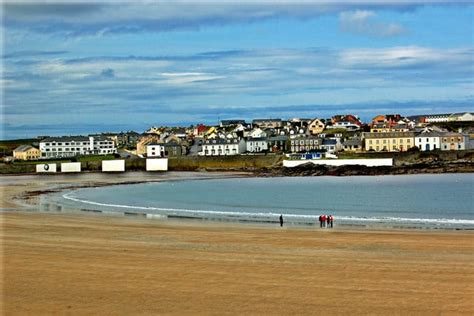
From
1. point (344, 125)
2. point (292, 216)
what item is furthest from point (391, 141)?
point (292, 216)

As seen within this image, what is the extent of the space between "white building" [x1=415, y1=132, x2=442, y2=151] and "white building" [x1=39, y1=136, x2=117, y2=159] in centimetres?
4851

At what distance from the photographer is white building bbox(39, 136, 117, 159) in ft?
341

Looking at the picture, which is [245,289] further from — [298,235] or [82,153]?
[82,153]

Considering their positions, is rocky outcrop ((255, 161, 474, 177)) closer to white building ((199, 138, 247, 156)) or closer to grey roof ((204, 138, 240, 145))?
white building ((199, 138, 247, 156))

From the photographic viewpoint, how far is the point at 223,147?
88.6 meters

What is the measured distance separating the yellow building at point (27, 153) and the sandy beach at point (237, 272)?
8097cm

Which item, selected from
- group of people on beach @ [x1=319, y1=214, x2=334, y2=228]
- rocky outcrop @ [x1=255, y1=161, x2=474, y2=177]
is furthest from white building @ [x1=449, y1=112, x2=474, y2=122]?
group of people on beach @ [x1=319, y1=214, x2=334, y2=228]

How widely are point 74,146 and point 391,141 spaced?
2052 inches

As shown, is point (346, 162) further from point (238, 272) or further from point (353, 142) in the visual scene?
point (238, 272)

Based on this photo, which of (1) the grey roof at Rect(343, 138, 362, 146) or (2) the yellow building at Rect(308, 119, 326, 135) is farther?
(2) the yellow building at Rect(308, 119, 326, 135)

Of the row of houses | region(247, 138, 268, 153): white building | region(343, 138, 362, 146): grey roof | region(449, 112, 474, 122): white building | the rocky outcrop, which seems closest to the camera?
the rocky outcrop

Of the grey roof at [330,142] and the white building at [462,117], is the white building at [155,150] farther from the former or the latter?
the white building at [462,117]

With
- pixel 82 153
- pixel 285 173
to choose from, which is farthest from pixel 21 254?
pixel 82 153

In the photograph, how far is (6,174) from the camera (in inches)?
3063
